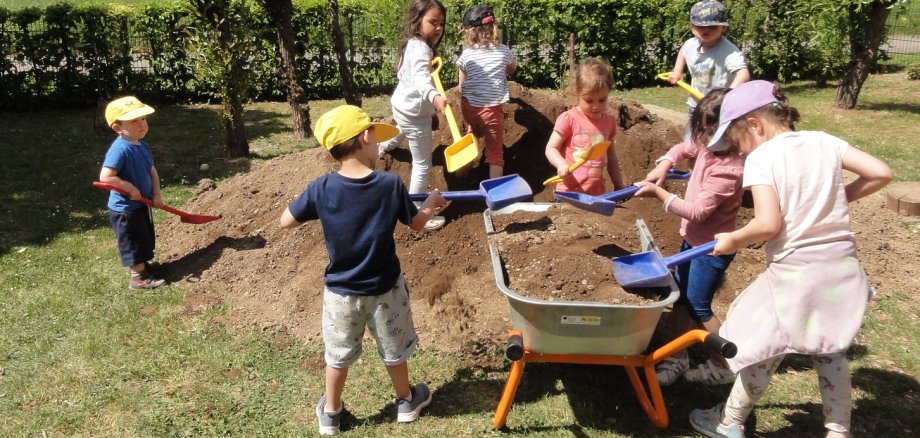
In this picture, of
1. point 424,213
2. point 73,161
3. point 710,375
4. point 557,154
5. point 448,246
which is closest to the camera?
point 424,213

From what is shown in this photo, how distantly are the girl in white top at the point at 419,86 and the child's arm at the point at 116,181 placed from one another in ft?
6.17

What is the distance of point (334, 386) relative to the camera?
347 cm

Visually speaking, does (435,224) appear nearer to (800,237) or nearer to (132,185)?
(132,185)

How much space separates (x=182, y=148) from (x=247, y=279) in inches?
178

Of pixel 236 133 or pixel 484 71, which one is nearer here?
pixel 484 71

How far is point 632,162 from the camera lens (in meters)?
6.19

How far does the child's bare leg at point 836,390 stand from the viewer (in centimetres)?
304

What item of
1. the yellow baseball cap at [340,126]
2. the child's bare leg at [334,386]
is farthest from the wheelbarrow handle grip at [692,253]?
the child's bare leg at [334,386]

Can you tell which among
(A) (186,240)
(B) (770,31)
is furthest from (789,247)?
(B) (770,31)

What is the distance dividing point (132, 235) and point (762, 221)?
4.16 m

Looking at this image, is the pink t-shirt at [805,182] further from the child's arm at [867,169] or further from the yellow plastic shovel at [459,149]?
the yellow plastic shovel at [459,149]

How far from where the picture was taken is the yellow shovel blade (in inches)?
178

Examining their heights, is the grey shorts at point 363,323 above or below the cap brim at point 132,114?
below

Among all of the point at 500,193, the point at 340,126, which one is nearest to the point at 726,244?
the point at 500,193
